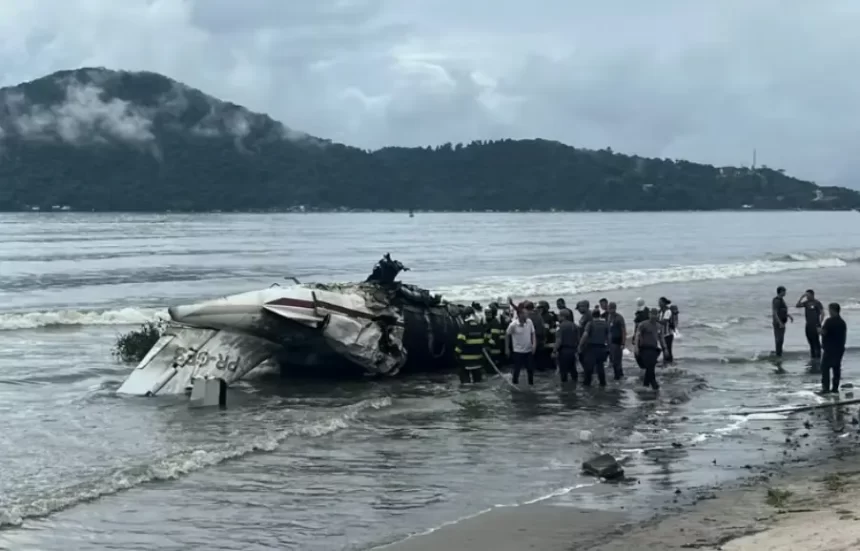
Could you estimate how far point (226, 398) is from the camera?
1836cm

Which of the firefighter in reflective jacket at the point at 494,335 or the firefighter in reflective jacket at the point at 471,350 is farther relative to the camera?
the firefighter in reflective jacket at the point at 494,335

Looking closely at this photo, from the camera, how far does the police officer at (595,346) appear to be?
18.6 meters

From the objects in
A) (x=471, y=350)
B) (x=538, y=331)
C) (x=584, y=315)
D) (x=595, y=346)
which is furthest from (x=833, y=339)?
(x=471, y=350)

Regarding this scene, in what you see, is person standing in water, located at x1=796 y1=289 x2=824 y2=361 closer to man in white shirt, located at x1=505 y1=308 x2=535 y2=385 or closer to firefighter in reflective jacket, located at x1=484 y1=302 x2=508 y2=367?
man in white shirt, located at x1=505 y1=308 x2=535 y2=385

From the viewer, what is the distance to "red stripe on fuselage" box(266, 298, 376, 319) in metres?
18.8

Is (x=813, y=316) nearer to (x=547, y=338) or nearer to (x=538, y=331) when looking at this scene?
(x=547, y=338)

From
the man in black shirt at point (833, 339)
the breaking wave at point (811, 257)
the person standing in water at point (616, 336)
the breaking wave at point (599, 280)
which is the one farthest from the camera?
the breaking wave at point (811, 257)

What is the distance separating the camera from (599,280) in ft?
163

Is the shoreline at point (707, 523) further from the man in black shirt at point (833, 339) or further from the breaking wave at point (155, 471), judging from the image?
the man in black shirt at point (833, 339)

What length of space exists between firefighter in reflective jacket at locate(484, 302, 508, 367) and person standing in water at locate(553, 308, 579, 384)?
1.79 metres

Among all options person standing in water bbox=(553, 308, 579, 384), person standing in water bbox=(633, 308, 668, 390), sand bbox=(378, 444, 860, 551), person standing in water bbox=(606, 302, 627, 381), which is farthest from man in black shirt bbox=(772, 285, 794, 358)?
sand bbox=(378, 444, 860, 551)

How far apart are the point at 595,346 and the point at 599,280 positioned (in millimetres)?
31340

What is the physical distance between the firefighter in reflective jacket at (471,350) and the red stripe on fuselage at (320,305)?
2.06 m

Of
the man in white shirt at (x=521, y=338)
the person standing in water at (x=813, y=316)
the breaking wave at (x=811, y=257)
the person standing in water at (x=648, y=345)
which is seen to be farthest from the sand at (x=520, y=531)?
the breaking wave at (x=811, y=257)
